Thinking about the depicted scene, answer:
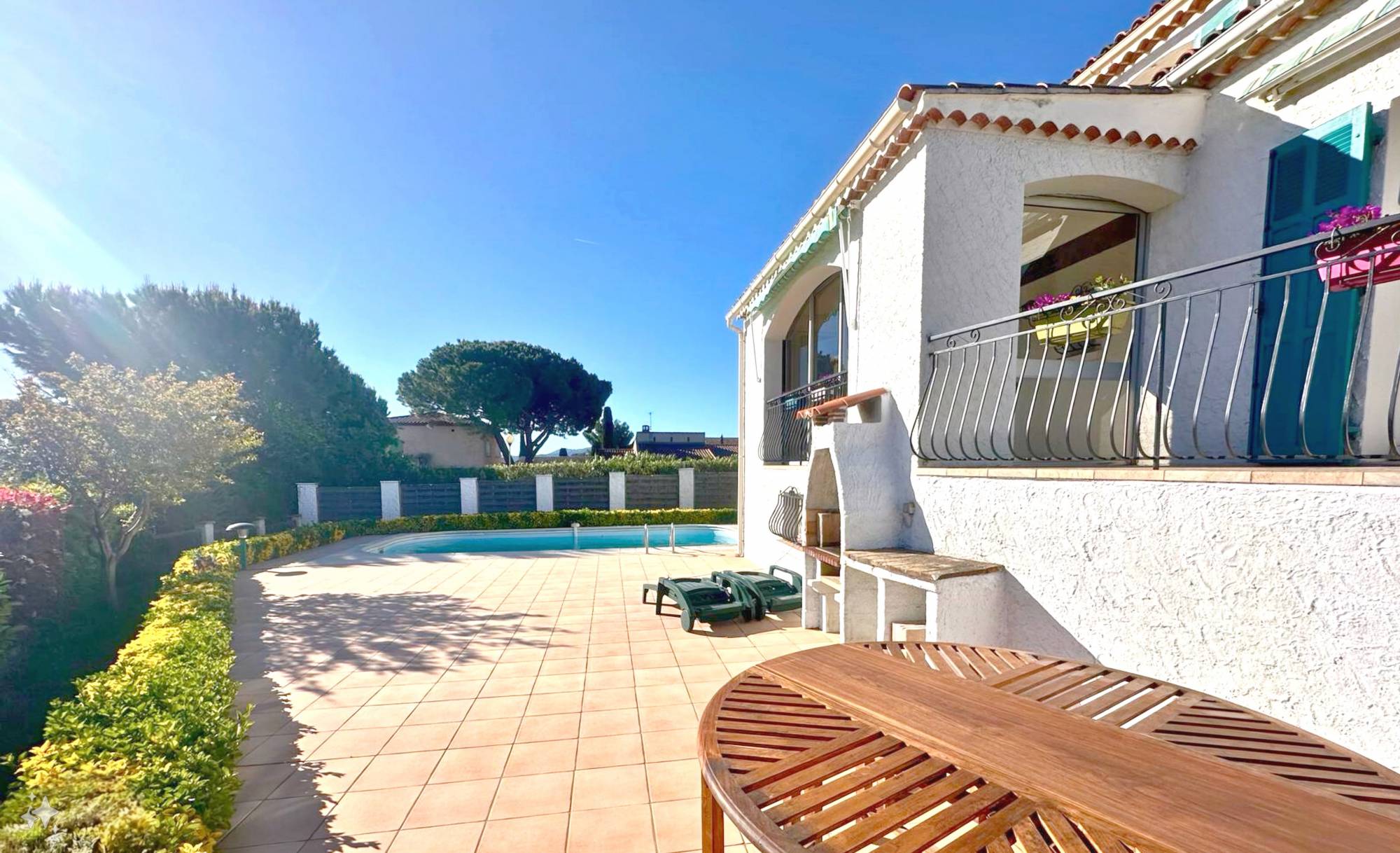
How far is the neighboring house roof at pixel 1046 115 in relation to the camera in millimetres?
4453

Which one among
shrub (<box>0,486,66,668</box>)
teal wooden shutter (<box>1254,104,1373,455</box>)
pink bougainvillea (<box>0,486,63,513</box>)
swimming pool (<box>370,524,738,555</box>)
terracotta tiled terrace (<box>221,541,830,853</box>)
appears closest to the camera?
terracotta tiled terrace (<box>221,541,830,853</box>)

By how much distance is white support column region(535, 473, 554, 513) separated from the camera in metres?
18.6

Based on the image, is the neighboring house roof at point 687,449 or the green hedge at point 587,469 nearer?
the green hedge at point 587,469

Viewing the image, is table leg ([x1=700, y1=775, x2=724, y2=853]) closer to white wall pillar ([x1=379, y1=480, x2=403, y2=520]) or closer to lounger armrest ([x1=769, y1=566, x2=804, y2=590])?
lounger armrest ([x1=769, y1=566, x2=804, y2=590])

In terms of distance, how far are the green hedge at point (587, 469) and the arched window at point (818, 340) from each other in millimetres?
9724

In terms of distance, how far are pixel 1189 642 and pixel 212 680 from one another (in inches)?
277

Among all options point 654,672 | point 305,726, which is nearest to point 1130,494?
point 654,672

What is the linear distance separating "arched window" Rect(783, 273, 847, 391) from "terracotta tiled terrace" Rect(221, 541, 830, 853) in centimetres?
434

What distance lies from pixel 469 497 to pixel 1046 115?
63.9ft

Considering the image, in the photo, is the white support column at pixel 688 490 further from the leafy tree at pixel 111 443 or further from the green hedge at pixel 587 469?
the leafy tree at pixel 111 443

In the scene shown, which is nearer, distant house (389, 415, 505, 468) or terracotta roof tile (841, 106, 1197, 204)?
terracotta roof tile (841, 106, 1197, 204)

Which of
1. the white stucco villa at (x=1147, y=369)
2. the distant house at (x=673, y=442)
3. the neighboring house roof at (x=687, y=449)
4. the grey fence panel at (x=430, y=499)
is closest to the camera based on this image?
the white stucco villa at (x=1147, y=369)

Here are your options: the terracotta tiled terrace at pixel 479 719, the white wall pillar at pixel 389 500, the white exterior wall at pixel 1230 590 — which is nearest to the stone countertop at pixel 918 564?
the white exterior wall at pixel 1230 590

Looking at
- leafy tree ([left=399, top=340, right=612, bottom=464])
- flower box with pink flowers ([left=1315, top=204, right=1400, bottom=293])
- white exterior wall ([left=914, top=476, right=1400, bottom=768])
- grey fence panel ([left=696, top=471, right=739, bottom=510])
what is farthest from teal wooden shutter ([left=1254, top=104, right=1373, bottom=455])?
leafy tree ([left=399, top=340, right=612, bottom=464])
